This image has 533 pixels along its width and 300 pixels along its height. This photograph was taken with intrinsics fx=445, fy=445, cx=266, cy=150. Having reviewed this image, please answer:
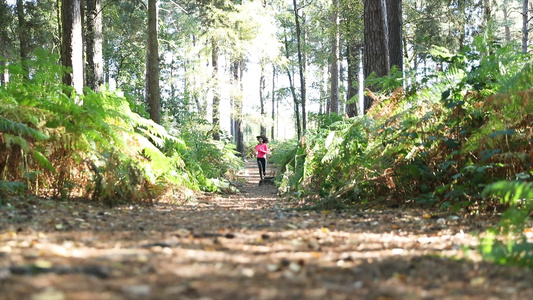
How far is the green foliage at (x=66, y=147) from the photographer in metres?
4.71

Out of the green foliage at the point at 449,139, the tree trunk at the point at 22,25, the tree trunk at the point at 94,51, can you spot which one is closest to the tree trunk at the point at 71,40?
the tree trunk at the point at 94,51

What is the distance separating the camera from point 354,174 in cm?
561

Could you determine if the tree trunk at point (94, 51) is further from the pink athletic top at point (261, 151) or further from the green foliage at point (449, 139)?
the green foliage at point (449, 139)

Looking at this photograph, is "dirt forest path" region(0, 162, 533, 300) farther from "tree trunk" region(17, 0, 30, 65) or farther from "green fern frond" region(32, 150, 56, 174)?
"tree trunk" region(17, 0, 30, 65)

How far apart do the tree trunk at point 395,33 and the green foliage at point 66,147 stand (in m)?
5.78

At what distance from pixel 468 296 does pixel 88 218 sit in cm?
325

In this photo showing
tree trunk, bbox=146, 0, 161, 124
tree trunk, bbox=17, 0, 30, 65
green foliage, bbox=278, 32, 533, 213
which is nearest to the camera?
green foliage, bbox=278, 32, 533, 213

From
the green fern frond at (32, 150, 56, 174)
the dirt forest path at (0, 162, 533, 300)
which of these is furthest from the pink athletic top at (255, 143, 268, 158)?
the dirt forest path at (0, 162, 533, 300)

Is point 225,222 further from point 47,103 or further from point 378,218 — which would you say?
point 47,103

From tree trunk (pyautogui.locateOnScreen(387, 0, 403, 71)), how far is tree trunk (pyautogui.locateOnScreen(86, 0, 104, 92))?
689cm

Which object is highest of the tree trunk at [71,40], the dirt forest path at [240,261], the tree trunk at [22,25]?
the tree trunk at [22,25]

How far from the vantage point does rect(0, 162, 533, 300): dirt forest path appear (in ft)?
5.89

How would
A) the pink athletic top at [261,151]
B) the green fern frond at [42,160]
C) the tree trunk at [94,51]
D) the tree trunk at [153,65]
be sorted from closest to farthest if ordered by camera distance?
the green fern frond at [42,160] < the tree trunk at [153,65] < the tree trunk at [94,51] < the pink athletic top at [261,151]

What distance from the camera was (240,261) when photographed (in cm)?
234
